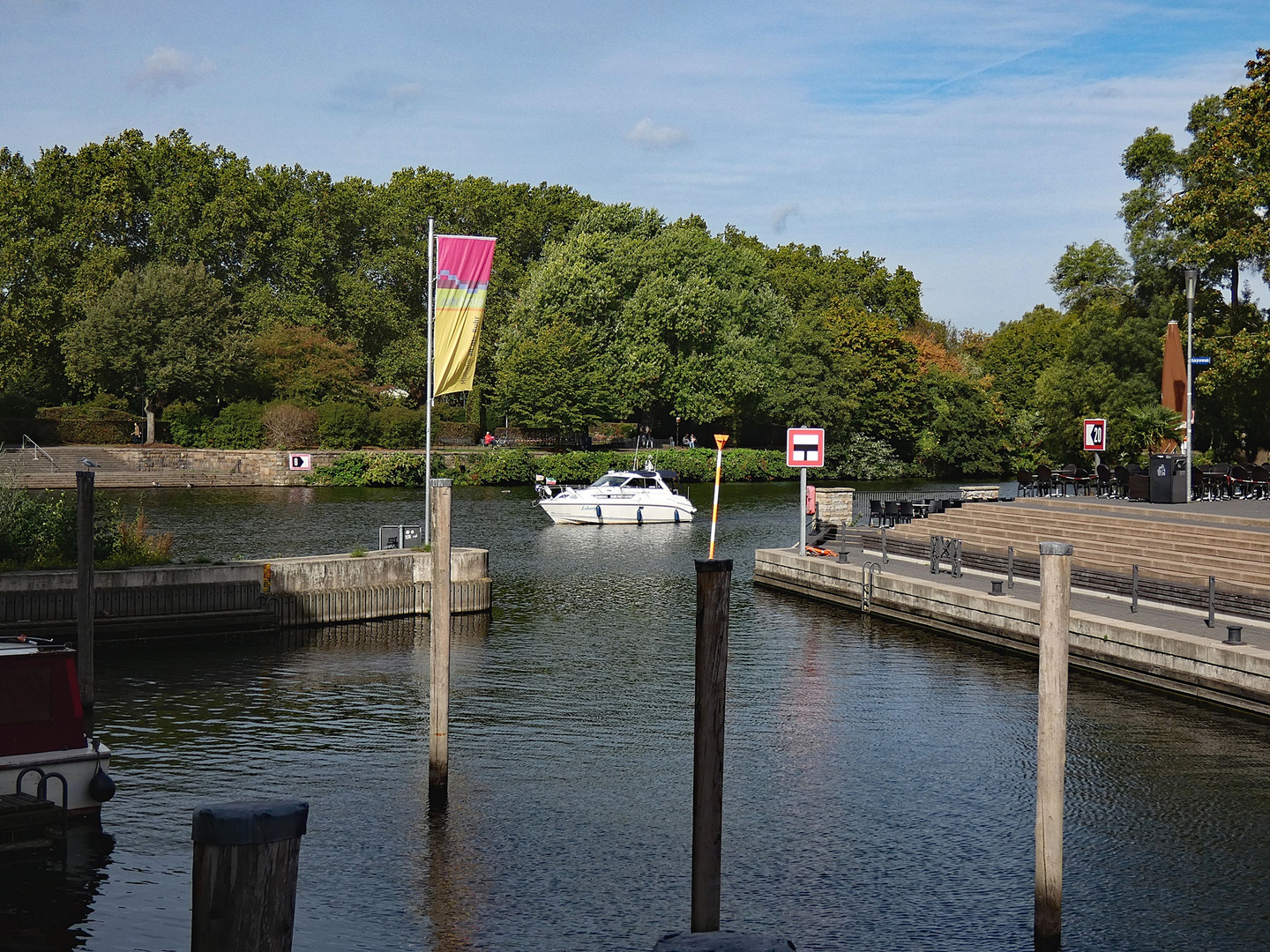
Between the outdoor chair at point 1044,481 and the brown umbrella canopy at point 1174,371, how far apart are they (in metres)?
4.29

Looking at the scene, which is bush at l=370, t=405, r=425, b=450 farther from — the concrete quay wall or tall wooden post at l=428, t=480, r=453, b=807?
tall wooden post at l=428, t=480, r=453, b=807

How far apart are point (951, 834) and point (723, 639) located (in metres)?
6.30

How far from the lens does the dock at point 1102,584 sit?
62.8 feet

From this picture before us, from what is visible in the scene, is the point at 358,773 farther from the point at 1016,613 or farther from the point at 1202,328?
the point at 1202,328

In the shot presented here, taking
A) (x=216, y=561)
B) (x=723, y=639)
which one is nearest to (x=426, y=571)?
(x=216, y=561)

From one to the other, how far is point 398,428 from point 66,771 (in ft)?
214

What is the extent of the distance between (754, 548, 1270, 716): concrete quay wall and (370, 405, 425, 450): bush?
4713 cm

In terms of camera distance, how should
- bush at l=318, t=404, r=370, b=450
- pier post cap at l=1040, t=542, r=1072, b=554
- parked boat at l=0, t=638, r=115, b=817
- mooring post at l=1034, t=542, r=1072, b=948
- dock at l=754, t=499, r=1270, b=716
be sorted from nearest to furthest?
mooring post at l=1034, t=542, r=1072, b=948, pier post cap at l=1040, t=542, r=1072, b=554, parked boat at l=0, t=638, r=115, b=817, dock at l=754, t=499, r=1270, b=716, bush at l=318, t=404, r=370, b=450

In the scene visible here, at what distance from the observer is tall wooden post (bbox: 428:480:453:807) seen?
1345 centimetres

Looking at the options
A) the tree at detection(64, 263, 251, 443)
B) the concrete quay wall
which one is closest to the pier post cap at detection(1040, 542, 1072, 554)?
the concrete quay wall

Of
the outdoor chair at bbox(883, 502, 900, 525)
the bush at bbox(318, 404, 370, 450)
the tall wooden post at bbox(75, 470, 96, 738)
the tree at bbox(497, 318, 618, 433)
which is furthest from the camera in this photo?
the bush at bbox(318, 404, 370, 450)

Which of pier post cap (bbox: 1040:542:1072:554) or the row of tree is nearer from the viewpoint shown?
pier post cap (bbox: 1040:542:1072:554)

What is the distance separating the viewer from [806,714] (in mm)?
19141

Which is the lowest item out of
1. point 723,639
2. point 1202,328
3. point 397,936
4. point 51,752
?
point 397,936
